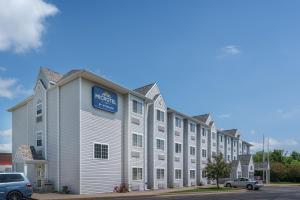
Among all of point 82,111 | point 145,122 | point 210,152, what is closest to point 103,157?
point 82,111

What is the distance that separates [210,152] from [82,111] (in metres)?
34.1

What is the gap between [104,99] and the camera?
34406 mm

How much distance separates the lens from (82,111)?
1250 inches

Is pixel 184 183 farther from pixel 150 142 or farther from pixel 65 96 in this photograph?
pixel 65 96

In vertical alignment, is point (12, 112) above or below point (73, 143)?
above

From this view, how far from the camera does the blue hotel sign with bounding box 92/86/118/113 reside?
33219 mm

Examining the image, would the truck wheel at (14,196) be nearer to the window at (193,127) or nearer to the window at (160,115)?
the window at (160,115)

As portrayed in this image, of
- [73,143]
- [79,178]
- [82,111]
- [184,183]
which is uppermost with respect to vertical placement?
[82,111]

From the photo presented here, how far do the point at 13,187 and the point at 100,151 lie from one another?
485 inches

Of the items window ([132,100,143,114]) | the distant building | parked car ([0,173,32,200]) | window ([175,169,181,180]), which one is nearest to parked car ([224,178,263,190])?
window ([175,169,181,180])

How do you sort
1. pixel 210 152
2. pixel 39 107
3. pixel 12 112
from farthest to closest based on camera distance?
1. pixel 210 152
2. pixel 12 112
3. pixel 39 107

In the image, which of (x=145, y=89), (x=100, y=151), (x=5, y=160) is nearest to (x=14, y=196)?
(x=100, y=151)

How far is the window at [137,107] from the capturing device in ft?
126

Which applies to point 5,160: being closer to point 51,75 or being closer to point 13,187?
point 51,75
